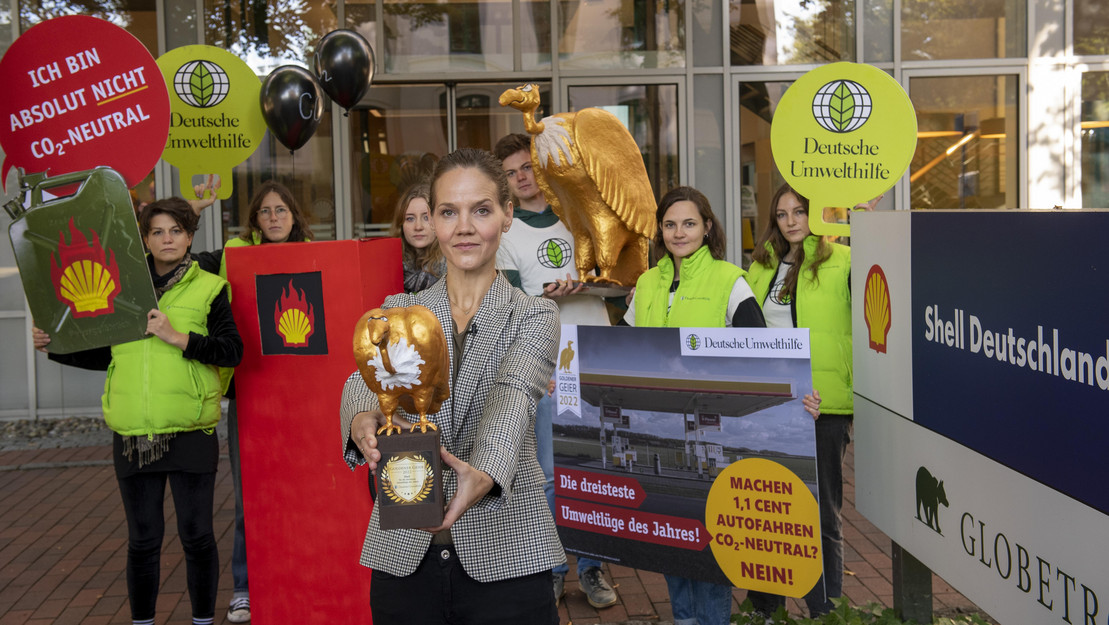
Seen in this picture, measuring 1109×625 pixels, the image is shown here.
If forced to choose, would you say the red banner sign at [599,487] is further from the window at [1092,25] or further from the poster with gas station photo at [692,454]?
the window at [1092,25]

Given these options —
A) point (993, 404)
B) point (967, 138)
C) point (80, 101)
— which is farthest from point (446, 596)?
point (967, 138)

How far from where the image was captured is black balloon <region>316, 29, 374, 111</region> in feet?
17.6

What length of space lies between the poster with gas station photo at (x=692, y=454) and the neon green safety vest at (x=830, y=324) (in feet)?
2.06

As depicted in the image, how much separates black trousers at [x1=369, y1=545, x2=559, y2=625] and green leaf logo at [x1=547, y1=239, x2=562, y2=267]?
2.18 m

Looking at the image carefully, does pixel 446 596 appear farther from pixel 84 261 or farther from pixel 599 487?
pixel 84 261

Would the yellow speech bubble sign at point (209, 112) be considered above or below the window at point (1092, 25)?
below

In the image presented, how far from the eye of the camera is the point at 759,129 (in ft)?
27.7

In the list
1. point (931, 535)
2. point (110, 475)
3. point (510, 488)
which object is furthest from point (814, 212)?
point (110, 475)

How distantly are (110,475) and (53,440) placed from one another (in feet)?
4.85

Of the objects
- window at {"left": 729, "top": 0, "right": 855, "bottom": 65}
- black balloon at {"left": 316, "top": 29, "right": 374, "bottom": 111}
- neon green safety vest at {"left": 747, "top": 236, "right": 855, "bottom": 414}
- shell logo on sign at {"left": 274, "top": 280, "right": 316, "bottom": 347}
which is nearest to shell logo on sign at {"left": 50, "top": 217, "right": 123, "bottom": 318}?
shell logo on sign at {"left": 274, "top": 280, "right": 316, "bottom": 347}

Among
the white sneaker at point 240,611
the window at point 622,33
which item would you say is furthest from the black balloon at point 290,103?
the window at point 622,33

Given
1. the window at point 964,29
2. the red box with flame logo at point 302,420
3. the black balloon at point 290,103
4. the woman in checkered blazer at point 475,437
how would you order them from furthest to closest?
1. the window at point 964,29
2. the black balloon at point 290,103
3. the red box with flame logo at point 302,420
4. the woman in checkered blazer at point 475,437

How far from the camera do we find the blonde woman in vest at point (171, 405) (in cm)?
358

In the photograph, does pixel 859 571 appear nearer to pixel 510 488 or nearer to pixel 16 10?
pixel 510 488
